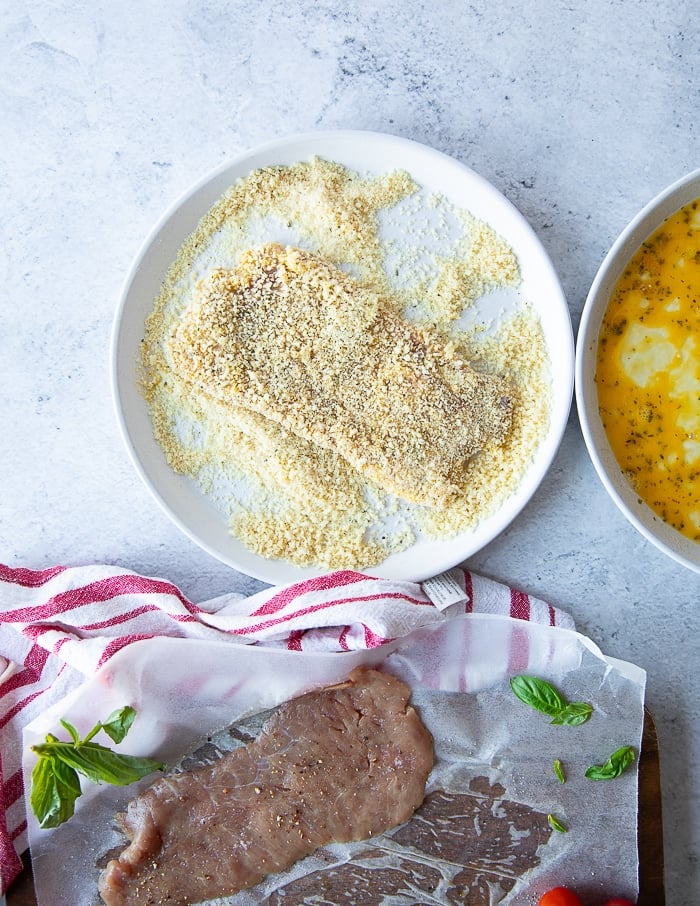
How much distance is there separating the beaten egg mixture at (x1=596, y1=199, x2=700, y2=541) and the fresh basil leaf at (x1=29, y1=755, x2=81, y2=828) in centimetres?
178

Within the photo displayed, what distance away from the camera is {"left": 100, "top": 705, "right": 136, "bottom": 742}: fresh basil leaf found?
223cm

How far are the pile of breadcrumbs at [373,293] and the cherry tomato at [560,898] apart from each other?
107 cm

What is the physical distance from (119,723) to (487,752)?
1.06m

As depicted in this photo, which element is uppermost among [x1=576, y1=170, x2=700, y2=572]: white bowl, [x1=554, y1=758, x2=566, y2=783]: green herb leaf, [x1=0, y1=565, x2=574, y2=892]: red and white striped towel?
[x1=576, y1=170, x2=700, y2=572]: white bowl

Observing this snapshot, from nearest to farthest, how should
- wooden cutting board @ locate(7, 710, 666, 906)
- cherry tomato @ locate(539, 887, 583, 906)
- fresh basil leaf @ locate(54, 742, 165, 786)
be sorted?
fresh basil leaf @ locate(54, 742, 165, 786) < cherry tomato @ locate(539, 887, 583, 906) < wooden cutting board @ locate(7, 710, 666, 906)

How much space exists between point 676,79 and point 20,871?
3.01m

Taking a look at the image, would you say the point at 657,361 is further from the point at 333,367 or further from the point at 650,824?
the point at 650,824

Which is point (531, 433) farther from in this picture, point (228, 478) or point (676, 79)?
point (676, 79)

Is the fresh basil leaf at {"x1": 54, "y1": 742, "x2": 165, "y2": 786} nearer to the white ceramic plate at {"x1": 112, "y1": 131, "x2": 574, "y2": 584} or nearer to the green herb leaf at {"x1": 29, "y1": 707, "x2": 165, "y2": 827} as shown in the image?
the green herb leaf at {"x1": 29, "y1": 707, "x2": 165, "y2": 827}

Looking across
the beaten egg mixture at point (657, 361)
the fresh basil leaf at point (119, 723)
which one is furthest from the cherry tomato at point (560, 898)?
the fresh basil leaf at point (119, 723)

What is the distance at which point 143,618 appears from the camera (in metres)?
2.42

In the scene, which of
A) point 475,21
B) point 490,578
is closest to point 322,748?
point 490,578

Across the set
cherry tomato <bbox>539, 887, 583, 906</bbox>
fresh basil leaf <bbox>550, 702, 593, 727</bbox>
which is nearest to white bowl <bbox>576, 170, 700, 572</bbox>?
fresh basil leaf <bbox>550, 702, 593, 727</bbox>

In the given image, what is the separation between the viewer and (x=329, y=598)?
7.63ft
